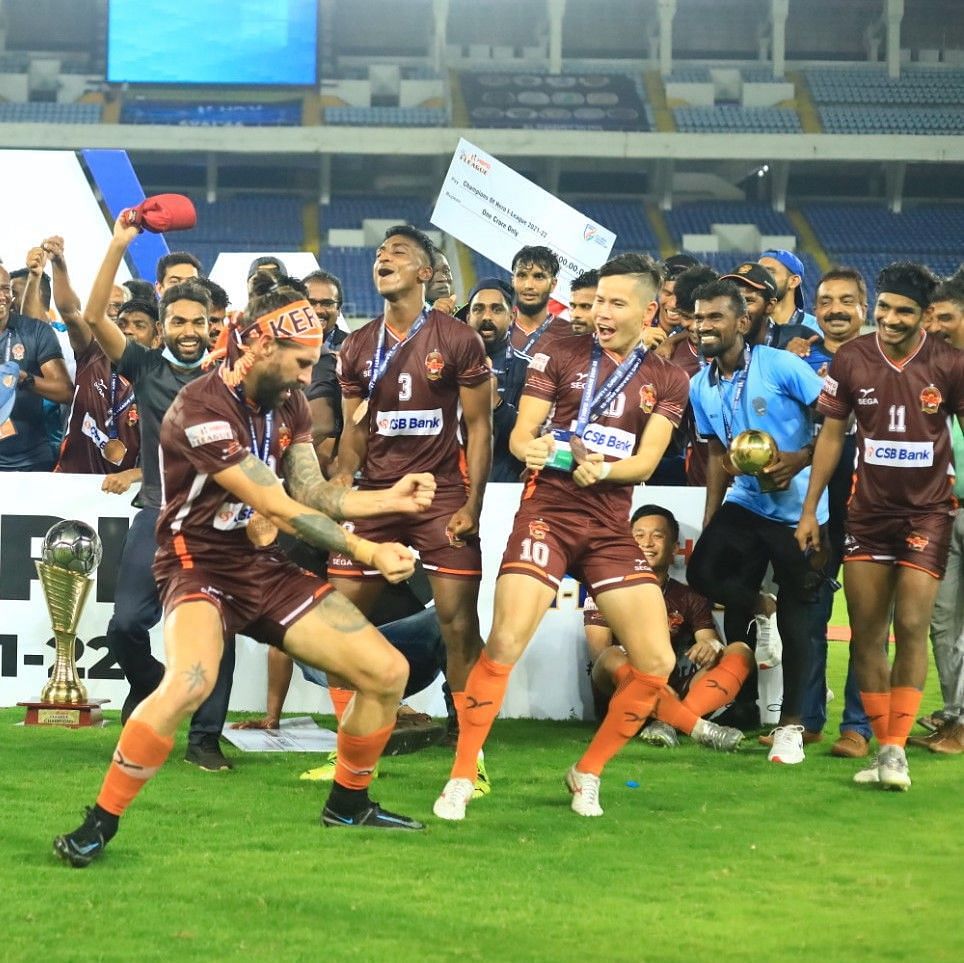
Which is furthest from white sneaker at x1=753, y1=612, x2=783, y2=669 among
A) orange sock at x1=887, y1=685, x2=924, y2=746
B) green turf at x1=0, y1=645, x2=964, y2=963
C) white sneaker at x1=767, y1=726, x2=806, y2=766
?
orange sock at x1=887, y1=685, x2=924, y2=746

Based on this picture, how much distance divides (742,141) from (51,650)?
28156 mm

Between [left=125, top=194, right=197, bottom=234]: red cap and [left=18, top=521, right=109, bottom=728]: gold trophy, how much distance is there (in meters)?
1.83

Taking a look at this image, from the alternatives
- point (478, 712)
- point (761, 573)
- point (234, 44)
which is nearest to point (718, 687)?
point (761, 573)

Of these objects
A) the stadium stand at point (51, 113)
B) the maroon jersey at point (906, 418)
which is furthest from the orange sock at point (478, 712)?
the stadium stand at point (51, 113)

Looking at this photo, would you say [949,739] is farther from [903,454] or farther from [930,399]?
[930,399]

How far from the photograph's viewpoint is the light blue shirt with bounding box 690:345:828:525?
276 inches

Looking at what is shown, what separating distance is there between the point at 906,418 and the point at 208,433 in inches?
121

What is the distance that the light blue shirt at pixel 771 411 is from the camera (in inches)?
276

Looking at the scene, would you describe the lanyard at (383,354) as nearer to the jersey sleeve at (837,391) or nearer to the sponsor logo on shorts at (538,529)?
the sponsor logo on shorts at (538,529)

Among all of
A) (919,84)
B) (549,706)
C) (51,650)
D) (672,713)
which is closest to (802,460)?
(672,713)

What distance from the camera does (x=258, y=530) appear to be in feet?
17.1

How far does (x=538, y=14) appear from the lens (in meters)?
37.4

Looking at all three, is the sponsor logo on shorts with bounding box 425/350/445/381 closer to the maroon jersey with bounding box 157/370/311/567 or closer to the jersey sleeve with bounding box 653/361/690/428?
the jersey sleeve with bounding box 653/361/690/428

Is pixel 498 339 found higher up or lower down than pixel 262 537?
higher up
